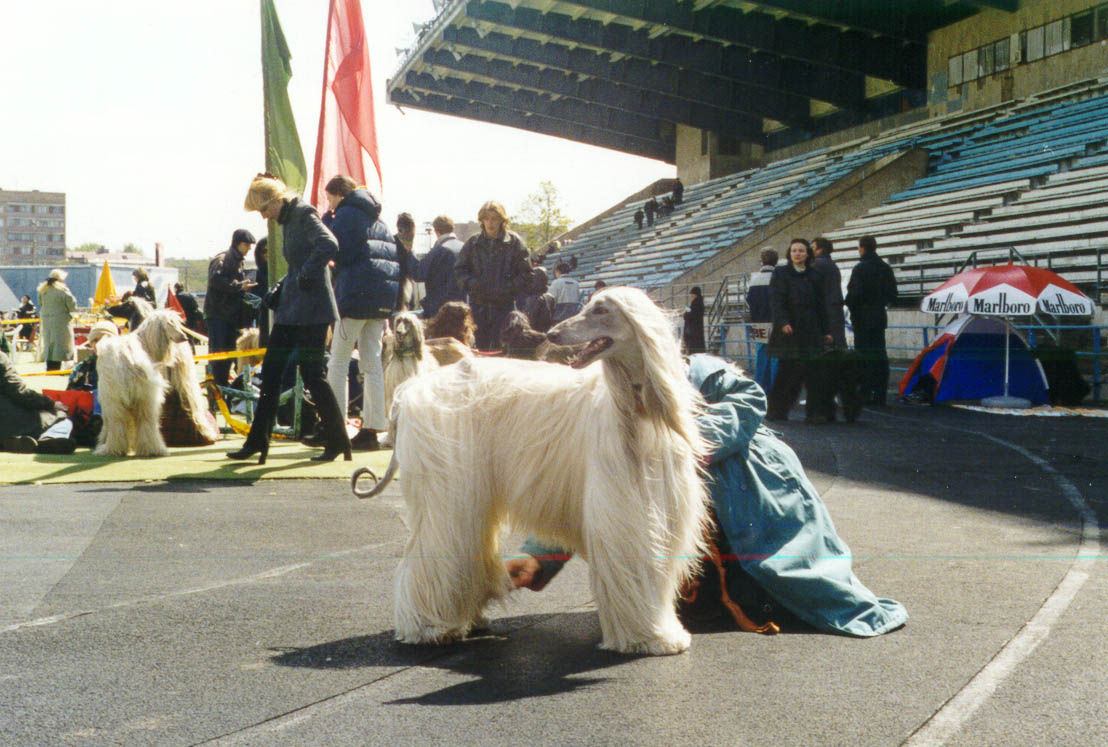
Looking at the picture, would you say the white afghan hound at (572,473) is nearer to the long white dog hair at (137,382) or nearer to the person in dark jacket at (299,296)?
the person in dark jacket at (299,296)

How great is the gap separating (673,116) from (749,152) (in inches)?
163

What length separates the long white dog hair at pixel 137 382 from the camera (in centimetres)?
877

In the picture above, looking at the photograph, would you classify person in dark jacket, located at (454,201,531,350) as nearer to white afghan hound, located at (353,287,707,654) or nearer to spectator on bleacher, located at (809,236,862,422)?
spectator on bleacher, located at (809,236,862,422)

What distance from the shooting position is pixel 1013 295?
1248 centimetres

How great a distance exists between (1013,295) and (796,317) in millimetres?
2704

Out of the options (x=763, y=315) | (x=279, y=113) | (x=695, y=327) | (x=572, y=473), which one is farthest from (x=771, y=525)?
(x=695, y=327)

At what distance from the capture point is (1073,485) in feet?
25.1

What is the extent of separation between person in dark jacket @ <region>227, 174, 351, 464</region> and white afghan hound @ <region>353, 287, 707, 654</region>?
421cm

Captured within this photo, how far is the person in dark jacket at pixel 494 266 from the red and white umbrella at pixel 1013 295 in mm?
5957

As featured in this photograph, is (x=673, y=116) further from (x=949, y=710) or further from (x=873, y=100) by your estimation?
(x=949, y=710)

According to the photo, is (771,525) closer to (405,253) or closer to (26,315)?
(405,253)

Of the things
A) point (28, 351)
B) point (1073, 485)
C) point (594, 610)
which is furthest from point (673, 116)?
point (594, 610)

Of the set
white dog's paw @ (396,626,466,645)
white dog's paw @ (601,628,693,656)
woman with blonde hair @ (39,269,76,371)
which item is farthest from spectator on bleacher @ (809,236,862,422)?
woman with blonde hair @ (39,269,76,371)

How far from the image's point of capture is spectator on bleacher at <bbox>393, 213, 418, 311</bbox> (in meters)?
11.0
